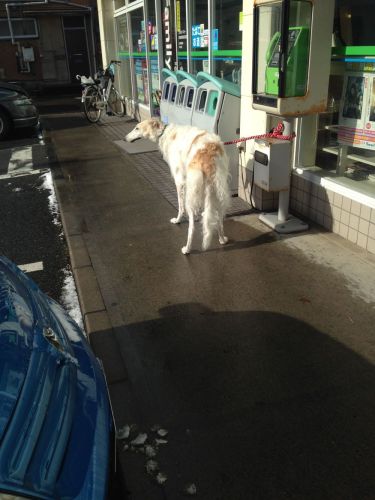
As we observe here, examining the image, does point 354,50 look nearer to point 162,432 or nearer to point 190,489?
point 162,432

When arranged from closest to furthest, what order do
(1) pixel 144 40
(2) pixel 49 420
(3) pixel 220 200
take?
(2) pixel 49 420
(3) pixel 220 200
(1) pixel 144 40

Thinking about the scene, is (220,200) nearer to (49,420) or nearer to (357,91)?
(357,91)

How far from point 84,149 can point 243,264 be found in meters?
6.66

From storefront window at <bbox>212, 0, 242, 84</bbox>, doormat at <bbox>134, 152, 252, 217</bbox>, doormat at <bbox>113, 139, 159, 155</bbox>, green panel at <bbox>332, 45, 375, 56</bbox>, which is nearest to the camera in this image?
green panel at <bbox>332, 45, 375, 56</bbox>

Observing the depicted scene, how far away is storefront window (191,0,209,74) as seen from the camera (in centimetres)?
745

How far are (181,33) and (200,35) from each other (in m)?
1.15

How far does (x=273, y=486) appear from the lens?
2242 mm

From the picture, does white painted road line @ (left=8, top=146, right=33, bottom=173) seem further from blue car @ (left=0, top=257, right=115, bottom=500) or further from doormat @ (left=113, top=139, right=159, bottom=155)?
blue car @ (left=0, top=257, right=115, bottom=500)

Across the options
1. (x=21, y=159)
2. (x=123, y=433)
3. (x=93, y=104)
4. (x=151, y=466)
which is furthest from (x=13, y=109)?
(x=151, y=466)

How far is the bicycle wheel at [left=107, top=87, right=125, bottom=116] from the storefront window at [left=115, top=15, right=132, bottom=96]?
1.05 ft

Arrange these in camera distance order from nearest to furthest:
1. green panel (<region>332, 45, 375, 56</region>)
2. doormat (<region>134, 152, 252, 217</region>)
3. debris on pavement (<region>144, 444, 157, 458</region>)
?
debris on pavement (<region>144, 444, 157, 458</region>), green panel (<region>332, 45, 375, 56</region>), doormat (<region>134, 152, 252, 217</region>)

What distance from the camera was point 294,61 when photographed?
4.48 meters

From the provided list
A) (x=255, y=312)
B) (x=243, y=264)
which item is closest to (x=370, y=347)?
(x=255, y=312)

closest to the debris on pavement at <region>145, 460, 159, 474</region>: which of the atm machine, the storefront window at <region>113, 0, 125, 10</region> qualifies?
the atm machine
